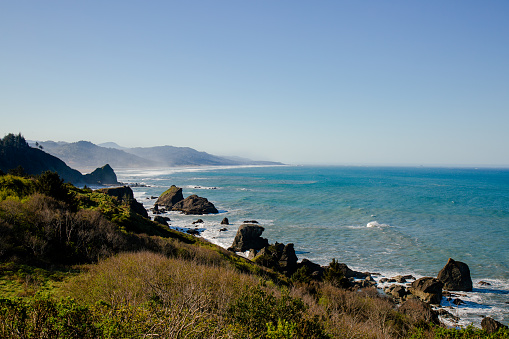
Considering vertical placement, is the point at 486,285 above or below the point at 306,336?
below

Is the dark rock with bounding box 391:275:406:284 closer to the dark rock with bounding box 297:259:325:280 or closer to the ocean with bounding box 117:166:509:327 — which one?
the ocean with bounding box 117:166:509:327

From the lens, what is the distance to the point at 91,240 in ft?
54.3

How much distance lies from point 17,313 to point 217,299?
543 cm

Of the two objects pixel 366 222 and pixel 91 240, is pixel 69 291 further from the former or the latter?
pixel 366 222

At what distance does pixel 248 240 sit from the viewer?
36156mm

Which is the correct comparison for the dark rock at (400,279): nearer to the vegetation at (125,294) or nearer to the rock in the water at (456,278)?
the rock in the water at (456,278)

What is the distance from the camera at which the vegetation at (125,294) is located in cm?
621

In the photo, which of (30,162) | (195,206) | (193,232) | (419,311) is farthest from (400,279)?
(30,162)

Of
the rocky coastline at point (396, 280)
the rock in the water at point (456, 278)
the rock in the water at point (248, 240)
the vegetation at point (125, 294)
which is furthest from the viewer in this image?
the rock in the water at point (248, 240)

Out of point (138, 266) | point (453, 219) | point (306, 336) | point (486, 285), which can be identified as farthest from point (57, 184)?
point (453, 219)

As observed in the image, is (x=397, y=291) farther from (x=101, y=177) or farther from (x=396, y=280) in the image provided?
(x=101, y=177)

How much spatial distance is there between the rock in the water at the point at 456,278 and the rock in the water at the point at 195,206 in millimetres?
41834

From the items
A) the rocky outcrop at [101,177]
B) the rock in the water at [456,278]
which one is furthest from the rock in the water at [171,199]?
the rocky outcrop at [101,177]

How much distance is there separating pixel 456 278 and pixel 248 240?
71.1ft
